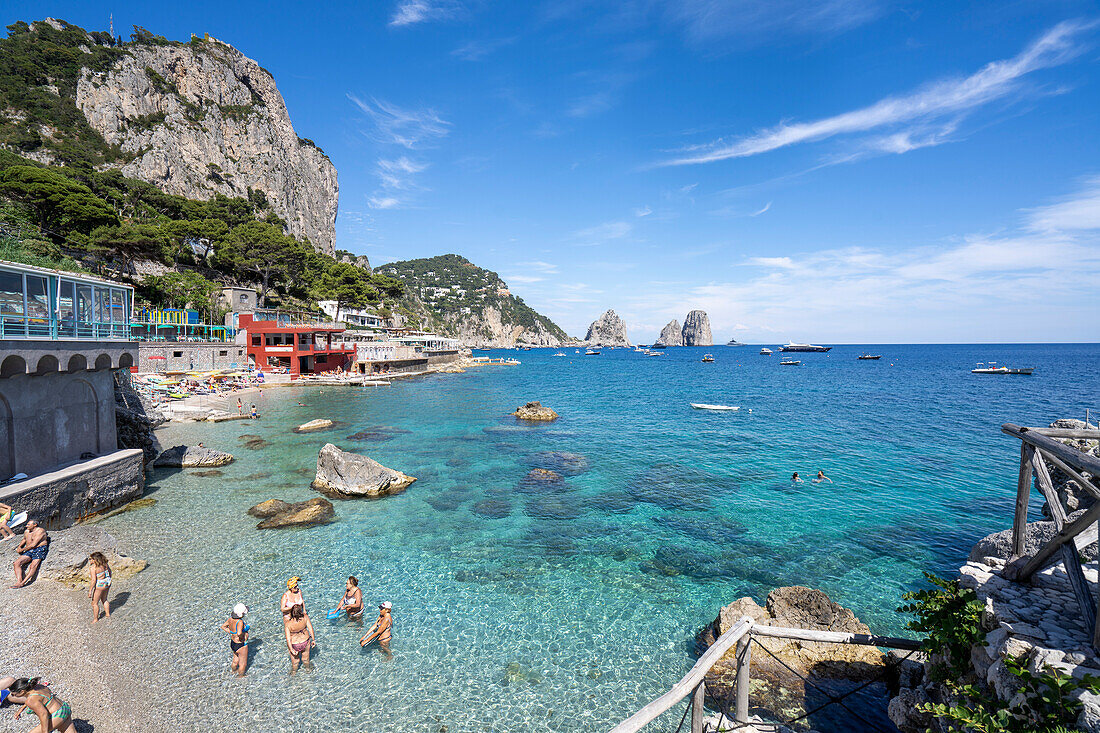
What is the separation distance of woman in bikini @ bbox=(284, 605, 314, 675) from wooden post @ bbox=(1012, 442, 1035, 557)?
43.7ft

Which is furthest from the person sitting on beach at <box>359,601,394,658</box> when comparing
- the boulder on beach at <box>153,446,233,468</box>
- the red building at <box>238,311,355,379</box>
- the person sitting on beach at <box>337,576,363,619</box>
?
the red building at <box>238,311,355,379</box>

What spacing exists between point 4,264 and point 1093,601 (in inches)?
976

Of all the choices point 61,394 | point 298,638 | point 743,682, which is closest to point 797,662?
point 743,682

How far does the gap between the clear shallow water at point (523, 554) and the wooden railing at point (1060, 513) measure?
207 inches

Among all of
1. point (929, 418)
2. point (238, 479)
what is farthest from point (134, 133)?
point (929, 418)

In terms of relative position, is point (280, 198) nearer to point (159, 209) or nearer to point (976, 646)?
point (159, 209)

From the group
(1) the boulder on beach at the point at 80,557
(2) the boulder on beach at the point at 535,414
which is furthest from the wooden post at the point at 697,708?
(2) the boulder on beach at the point at 535,414

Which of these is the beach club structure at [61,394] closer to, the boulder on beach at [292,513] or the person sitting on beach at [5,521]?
the person sitting on beach at [5,521]

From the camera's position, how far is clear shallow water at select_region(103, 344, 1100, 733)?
357 inches

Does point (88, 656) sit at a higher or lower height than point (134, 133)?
lower

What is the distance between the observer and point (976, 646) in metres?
6.07

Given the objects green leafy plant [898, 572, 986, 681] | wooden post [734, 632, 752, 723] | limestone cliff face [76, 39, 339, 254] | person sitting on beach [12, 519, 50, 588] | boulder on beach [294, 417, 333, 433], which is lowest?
boulder on beach [294, 417, 333, 433]

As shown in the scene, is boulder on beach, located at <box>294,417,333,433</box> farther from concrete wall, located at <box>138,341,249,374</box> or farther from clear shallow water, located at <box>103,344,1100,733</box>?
concrete wall, located at <box>138,341,249,374</box>

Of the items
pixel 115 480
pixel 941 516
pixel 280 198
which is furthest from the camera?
pixel 280 198
